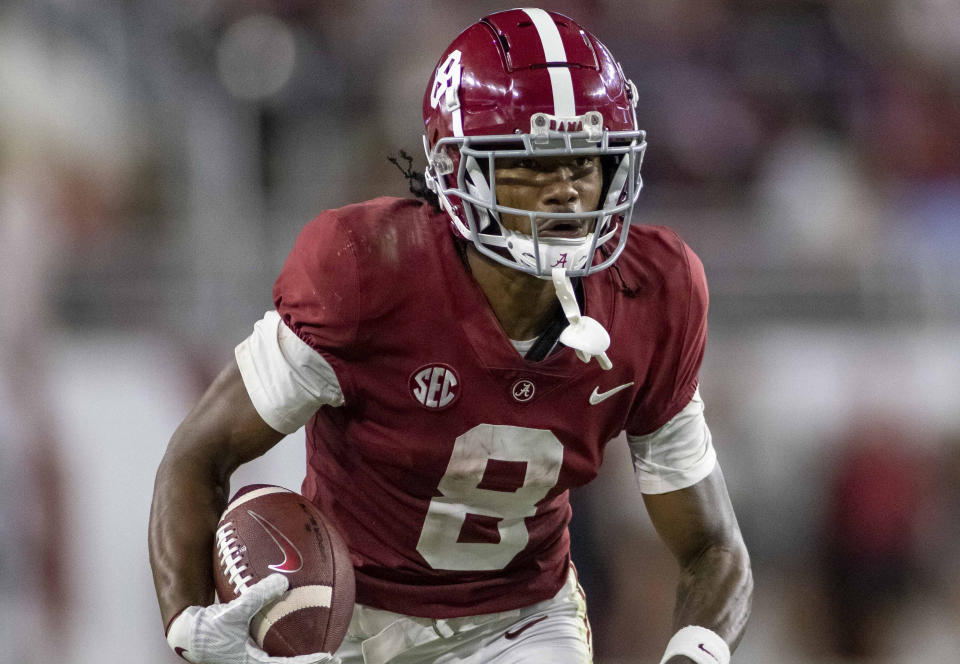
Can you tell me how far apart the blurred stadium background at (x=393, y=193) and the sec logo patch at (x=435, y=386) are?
1.29 meters

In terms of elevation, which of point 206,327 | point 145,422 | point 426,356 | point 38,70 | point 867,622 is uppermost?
point 38,70

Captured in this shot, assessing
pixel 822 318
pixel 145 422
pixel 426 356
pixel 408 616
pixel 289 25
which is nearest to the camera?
pixel 426 356

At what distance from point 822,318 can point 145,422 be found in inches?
72.5

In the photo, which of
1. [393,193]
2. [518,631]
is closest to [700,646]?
[518,631]

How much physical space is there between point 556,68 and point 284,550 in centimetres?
81

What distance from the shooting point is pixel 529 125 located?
1.81 metres

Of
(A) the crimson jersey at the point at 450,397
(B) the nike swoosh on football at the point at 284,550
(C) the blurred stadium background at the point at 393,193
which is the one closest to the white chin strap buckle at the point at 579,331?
(A) the crimson jersey at the point at 450,397

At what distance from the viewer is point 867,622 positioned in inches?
137

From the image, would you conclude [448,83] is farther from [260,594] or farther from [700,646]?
[700,646]

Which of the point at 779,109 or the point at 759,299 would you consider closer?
the point at 759,299

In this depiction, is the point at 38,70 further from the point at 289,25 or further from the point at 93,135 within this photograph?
the point at 289,25

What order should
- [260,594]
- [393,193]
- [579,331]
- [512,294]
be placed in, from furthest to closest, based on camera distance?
[393,193], [512,294], [579,331], [260,594]

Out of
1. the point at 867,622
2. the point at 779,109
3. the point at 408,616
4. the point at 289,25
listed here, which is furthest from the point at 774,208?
the point at 408,616

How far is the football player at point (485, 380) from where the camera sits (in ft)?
5.92
